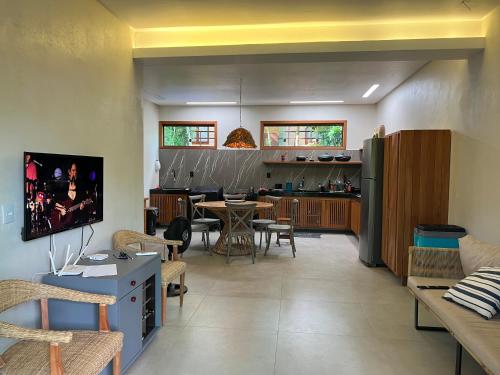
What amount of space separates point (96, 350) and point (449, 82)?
4443mm

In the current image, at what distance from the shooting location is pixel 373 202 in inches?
193

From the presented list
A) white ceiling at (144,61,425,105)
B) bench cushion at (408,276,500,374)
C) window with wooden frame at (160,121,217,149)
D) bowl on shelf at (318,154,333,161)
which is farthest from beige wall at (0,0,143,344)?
bowl on shelf at (318,154,333,161)

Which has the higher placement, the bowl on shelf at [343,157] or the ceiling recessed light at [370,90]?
the ceiling recessed light at [370,90]

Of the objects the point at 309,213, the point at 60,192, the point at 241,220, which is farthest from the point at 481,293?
the point at 309,213

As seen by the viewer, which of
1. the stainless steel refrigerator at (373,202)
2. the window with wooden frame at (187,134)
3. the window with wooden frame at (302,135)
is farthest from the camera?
the window with wooden frame at (187,134)

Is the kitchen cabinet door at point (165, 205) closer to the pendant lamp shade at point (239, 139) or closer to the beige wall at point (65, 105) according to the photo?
the pendant lamp shade at point (239, 139)

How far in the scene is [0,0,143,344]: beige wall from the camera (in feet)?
7.14

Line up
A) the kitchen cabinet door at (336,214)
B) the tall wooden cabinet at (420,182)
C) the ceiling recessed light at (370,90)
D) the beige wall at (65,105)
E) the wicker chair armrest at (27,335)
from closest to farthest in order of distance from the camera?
the wicker chair armrest at (27,335) < the beige wall at (65,105) < the tall wooden cabinet at (420,182) < the ceiling recessed light at (370,90) < the kitchen cabinet door at (336,214)

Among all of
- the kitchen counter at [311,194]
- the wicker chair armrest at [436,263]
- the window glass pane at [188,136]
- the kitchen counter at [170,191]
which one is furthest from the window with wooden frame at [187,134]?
the wicker chair armrest at [436,263]

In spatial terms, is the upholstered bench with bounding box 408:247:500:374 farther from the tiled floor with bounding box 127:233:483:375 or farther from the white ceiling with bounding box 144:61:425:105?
the white ceiling with bounding box 144:61:425:105

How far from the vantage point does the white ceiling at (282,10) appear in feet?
10.5

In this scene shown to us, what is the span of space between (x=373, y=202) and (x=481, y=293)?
257 centimetres

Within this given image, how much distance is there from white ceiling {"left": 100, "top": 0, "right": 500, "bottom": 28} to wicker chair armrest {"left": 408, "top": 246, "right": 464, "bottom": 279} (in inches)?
86.6

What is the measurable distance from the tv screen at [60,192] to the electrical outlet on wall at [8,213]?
0.07 metres
